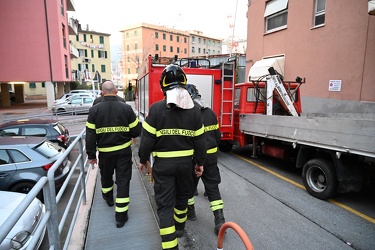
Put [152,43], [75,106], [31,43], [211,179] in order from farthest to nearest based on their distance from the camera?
1. [152,43]
2. [31,43]
3. [75,106]
4. [211,179]

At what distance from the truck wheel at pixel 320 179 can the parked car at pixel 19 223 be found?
416cm

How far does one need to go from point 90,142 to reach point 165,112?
1.39 meters

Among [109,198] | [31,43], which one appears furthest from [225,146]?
[31,43]

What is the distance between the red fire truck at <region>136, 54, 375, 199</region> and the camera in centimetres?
388

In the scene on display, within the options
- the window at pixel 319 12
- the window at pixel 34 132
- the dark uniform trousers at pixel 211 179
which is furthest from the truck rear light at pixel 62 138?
the window at pixel 319 12

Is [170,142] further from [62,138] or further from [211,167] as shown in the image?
[62,138]

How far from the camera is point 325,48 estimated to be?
380 inches

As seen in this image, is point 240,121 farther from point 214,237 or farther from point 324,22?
point 324,22

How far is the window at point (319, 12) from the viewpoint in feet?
32.3

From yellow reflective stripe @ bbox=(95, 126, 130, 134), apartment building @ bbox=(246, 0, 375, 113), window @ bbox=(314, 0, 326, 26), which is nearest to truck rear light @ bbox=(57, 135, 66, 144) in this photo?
yellow reflective stripe @ bbox=(95, 126, 130, 134)

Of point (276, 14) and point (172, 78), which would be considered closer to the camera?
point (172, 78)

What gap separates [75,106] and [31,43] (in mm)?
9040

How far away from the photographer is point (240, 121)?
676cm

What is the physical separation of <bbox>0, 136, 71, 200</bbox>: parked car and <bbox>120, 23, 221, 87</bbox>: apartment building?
59609 mm
